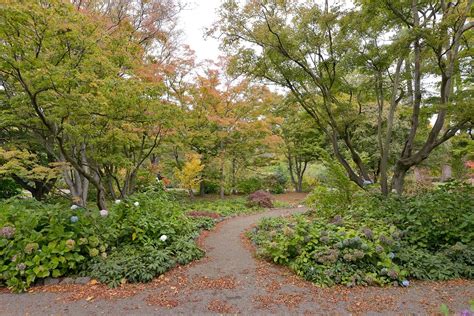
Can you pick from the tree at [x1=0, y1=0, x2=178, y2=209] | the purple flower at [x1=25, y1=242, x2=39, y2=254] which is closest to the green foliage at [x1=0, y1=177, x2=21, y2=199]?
the tree at [x1=0, y1=0, x2=178, y2=209]

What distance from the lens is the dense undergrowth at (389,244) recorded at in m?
3.66

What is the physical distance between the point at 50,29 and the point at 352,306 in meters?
5.08

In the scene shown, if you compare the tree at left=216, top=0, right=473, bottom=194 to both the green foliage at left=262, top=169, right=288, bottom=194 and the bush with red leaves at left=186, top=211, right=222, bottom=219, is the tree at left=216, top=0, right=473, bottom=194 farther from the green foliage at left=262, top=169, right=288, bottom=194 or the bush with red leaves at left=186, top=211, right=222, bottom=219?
the green foliage at left=262, top=169, right=288, bottom=194

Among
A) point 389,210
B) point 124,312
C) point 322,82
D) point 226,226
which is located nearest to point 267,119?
point 322,82

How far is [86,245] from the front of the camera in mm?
3930

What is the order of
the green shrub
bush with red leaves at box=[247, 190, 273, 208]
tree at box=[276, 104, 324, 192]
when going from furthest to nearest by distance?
1. the green shrub
2. tree at box=[276, 104, 324, 192]
3. bush with red leaves at box=[247, 190, 273, 208]

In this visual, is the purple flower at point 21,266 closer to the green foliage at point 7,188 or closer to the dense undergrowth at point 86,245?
the dense undergrowth at point 86,245

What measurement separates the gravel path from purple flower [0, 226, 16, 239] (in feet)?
2.42

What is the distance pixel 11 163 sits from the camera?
5727mm

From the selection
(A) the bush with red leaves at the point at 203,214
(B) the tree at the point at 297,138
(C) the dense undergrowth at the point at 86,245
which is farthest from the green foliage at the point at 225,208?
(B) the tree at the point at 297,138

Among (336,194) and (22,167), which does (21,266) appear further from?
(336,194)

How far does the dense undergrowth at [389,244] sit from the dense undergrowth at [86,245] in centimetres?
171

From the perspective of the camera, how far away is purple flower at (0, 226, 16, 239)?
3.67 metres

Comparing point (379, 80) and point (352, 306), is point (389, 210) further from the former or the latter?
point (379, 80)
